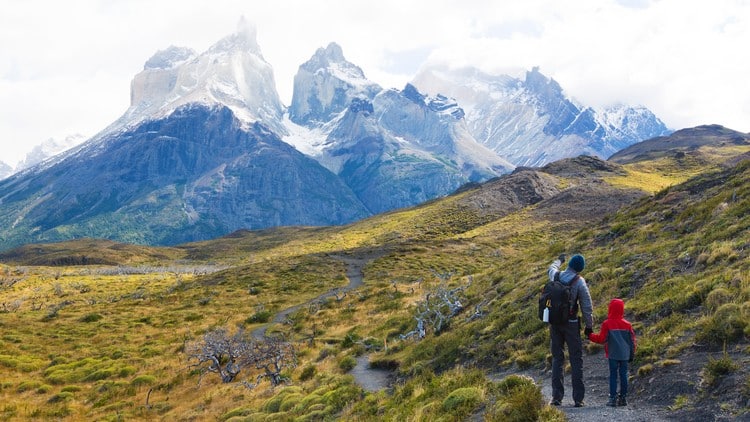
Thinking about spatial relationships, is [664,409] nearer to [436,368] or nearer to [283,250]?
[436,368]

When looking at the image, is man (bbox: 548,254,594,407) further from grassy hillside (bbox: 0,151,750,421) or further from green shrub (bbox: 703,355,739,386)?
green shrub (bbox: 703,355,739,386)

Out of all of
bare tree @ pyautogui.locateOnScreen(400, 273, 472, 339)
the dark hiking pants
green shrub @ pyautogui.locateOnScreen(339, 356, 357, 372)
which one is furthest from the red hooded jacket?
green shrub @ pyautogui.locateOnScreen(339, 356, 357, 372)

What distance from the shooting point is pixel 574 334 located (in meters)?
11.3

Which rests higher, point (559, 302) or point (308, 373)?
point (559, 302)

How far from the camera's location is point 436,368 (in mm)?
19406

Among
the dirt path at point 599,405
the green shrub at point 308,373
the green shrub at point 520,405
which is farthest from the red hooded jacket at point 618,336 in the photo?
the green shrub at point 308,373

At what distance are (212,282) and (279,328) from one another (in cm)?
4029

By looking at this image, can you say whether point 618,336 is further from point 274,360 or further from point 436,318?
point 274,360

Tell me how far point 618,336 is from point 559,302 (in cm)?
144

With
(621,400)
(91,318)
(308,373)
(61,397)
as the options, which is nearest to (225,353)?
(308,373)

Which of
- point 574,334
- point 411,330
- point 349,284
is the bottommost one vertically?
point 349,284

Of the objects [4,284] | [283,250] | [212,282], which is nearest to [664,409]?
[212,282]

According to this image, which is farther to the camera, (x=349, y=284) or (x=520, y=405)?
(x=349, y=284)

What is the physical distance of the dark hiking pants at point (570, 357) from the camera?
11.1 meters
